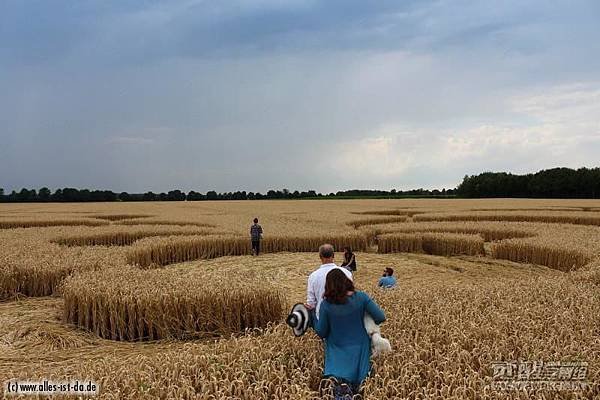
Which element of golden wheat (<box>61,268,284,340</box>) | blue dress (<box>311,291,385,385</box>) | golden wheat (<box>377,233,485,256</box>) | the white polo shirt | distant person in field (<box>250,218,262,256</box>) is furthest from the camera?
golden wheat (<box>377,233,485,256</box>)

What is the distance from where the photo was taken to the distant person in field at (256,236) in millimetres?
19234

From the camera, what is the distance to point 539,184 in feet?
310

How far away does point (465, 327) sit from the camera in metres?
6.34

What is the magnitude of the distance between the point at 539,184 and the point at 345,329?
327 ft

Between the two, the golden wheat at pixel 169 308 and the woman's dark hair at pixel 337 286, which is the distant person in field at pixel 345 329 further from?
the golden wheat at pixel 169 308

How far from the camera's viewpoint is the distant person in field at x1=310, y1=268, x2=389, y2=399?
4980mm

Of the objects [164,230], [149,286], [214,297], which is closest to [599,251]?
[214,297]

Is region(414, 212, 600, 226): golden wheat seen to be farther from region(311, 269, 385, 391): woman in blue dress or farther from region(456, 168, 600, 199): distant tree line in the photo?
region(456, 168, 600, 199): distant tree line

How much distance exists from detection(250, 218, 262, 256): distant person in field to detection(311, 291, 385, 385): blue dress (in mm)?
13969

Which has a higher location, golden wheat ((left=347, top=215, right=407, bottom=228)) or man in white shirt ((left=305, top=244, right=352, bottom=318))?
man in white shirt ((left=305, top=244, right=352, bottom=318))

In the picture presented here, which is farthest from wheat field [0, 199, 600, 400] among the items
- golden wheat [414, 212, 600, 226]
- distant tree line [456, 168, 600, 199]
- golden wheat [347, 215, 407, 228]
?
distant tree line [456, 168, 600, 199]

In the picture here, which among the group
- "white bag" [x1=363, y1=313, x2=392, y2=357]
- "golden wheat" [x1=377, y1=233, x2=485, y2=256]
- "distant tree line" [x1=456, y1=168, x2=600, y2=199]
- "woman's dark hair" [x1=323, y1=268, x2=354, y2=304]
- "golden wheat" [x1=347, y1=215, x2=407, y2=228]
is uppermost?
"distant tree line" [x1=456, y1=168, x2=600, y2=199]

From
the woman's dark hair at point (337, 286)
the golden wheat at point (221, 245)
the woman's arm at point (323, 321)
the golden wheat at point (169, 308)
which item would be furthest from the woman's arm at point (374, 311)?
the golden wheat at point (221, 245)

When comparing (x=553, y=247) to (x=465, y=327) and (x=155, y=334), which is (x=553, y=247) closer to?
(x=465, y=327)
